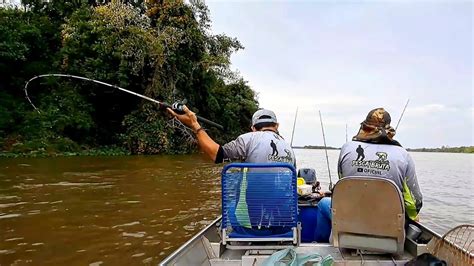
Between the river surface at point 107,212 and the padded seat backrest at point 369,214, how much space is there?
2255 mm

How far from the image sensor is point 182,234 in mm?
5594

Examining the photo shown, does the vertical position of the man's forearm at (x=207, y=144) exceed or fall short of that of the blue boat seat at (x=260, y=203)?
it exceeds it

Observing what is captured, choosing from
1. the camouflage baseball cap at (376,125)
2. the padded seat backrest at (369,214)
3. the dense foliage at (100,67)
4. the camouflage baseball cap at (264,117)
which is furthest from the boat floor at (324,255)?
the dense foliage at (100,67)

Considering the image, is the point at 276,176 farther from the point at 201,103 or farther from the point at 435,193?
the point at 201,103

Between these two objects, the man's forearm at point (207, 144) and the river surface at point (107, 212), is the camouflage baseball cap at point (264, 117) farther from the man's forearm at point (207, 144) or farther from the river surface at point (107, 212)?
the river surface at point (107, 212)

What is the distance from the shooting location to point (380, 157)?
3092mm

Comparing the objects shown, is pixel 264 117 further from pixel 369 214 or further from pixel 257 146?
pixel 369 214

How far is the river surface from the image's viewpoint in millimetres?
4648

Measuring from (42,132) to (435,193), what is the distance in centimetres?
1532

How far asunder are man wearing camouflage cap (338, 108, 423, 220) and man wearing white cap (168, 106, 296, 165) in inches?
18.5

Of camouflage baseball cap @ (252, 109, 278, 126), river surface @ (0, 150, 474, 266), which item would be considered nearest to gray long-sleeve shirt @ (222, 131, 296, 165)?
camouflage baseball cap @ (252, 109, 278, 126)

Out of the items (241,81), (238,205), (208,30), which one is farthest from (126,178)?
(241,81)

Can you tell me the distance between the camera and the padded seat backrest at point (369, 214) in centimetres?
284

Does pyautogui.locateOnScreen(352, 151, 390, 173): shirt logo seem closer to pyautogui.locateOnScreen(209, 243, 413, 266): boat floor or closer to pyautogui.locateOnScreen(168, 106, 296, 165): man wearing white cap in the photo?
pyautogui.locateOnScreen(168, 106, 296, 165): man wearing white cap
